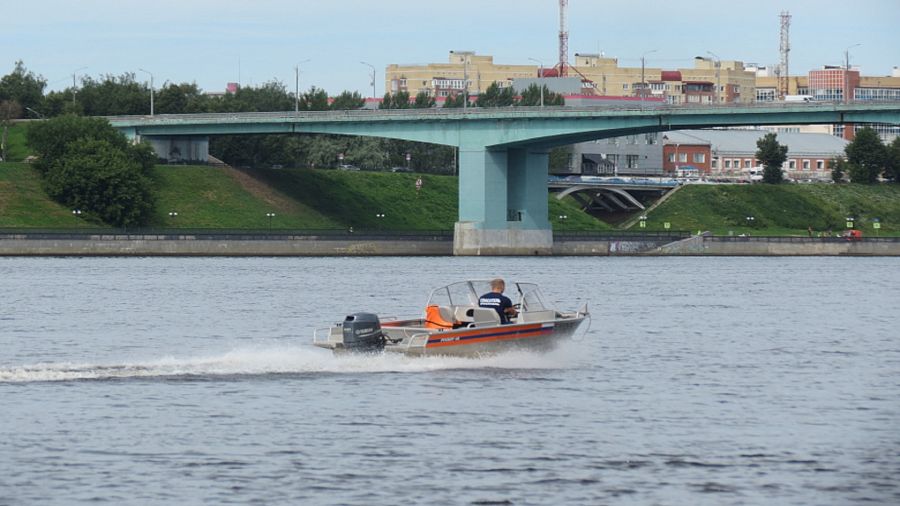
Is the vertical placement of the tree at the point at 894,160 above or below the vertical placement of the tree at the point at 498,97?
below

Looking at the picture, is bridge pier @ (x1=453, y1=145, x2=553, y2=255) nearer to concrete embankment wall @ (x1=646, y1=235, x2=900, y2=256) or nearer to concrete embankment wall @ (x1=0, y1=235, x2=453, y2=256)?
concrete embankment wall @ (x1=0, y1=235, x2=453, y2=256)

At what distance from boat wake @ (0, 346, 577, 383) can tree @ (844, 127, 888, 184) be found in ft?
489

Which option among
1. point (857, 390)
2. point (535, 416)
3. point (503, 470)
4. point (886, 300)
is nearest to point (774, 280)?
point (886, 300)

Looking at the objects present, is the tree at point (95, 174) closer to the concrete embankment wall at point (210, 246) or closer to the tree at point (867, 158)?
the concrete embankment wall at point (210, 246)

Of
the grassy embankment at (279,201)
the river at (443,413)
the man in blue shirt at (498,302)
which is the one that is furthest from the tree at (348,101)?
the man in blue shirt at (498,302)

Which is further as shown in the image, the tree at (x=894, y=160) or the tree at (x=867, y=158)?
A: the tree at (x=894, y=160)

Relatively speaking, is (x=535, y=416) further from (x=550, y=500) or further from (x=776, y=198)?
(x=776, y=198)

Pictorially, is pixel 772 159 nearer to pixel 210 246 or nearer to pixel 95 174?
pixel 210 246

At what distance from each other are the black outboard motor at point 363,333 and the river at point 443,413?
0.38 metres

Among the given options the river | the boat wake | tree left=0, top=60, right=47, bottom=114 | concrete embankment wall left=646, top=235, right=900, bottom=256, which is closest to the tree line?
tree left=0, top=60, right=47, bottom=114

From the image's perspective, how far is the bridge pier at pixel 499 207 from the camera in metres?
125

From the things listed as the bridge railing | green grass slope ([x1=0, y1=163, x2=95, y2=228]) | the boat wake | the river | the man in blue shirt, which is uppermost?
the bridge railing

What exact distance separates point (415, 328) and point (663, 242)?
322 feet

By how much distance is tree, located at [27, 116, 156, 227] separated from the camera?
123350 millimetres
